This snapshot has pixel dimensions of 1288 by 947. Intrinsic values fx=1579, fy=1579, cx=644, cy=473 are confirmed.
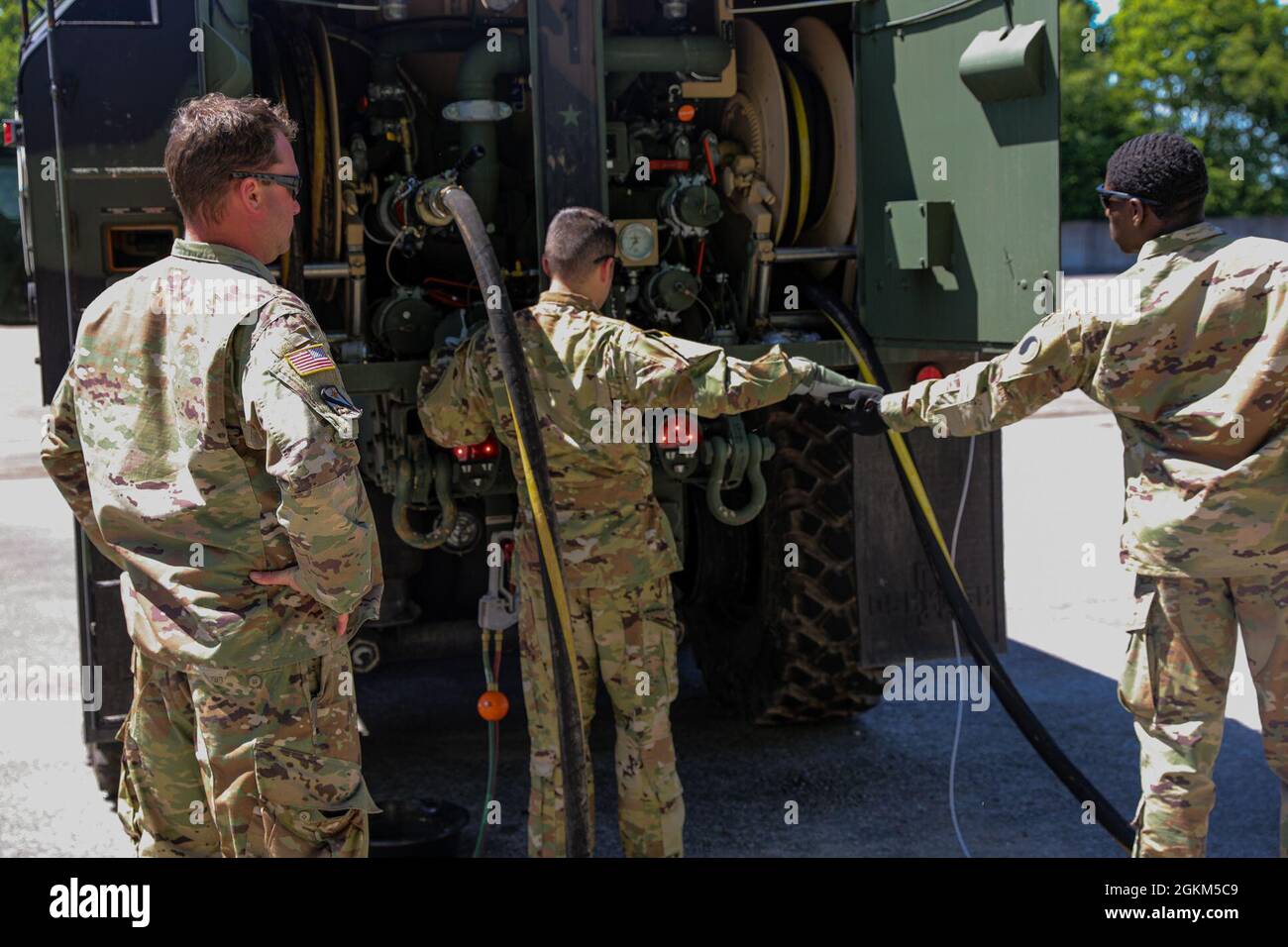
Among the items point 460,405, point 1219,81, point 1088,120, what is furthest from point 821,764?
point 1088,120

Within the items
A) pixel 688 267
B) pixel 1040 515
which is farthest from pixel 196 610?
pixel 1040 515

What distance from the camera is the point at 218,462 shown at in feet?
9.07

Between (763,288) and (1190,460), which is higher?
(763,288)

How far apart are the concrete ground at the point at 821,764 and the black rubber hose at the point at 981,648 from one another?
0.74 feet

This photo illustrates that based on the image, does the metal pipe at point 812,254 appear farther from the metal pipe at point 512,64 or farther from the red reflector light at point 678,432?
the red reflector light at point 678,432

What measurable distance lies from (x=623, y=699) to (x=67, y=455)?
1.61m

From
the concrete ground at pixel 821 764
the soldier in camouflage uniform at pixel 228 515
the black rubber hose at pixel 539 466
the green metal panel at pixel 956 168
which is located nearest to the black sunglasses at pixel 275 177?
the soldier in camouflage uniform at pixel 228 515

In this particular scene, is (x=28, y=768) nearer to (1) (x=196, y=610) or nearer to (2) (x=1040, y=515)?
(1) (x=196, y=610)

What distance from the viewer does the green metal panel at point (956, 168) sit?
4.14 m

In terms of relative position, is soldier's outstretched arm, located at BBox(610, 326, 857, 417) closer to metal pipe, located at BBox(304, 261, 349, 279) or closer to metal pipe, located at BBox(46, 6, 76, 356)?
metal pipe, located at BBox(304, 261, 349, 279)

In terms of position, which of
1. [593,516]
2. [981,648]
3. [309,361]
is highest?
[309,361]

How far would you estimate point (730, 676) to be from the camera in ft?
19.0

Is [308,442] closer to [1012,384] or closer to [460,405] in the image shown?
[460,405]
